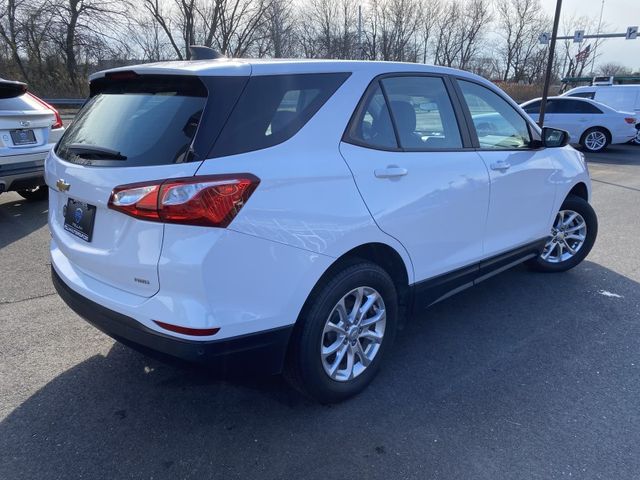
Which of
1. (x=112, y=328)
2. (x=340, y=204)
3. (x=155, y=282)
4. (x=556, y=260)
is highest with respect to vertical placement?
(x=340, y=204)

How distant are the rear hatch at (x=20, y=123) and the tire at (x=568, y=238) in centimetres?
573

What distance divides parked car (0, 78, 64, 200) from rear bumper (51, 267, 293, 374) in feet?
13.6

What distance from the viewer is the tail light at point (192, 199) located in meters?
2.00

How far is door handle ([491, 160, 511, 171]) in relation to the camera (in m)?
3.38

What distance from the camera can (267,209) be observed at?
6.98 feet

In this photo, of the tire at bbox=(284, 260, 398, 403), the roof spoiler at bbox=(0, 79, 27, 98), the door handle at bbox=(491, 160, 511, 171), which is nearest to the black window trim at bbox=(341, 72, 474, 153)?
the door handle at bbox=(491, 160, 511, 171)

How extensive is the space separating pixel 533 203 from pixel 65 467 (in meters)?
3.53

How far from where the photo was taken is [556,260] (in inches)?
185

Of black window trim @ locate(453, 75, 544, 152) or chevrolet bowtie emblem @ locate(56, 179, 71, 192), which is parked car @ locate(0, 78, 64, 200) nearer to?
chevrolet bowtie emblem @ locate(56, 179, 71, 192)

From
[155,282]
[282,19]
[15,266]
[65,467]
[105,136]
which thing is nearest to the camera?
[155,282]

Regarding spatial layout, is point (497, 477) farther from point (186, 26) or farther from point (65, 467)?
point (186, 26)

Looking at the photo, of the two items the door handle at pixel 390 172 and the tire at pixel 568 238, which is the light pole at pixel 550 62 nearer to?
the tire at pixel 568 238

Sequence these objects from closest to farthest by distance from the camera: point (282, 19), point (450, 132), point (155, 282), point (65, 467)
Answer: point (155, 282) < point (65, 467) < point (450, 132) < point (282, 19)

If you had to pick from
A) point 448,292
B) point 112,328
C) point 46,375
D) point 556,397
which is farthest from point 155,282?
point 556,397
